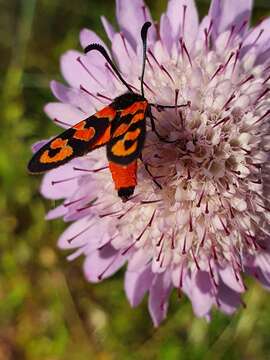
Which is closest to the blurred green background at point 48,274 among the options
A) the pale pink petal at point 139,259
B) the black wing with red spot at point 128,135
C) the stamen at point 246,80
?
the pale pink petal at point 139,259

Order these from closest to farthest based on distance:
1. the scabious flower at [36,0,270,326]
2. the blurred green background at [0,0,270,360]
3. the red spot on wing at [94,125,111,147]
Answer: the red spot on wing at [94,125,111,147] < the scabious flower at [36,0,270,326] < the blurred green background at [0,0,270,360]

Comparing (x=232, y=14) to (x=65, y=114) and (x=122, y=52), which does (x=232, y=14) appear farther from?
(x=65, y=114)

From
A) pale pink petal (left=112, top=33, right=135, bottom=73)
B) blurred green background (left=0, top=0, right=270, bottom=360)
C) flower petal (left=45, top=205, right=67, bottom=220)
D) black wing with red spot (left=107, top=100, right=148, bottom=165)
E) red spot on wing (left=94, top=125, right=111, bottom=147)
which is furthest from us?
blurred green background (left=0, top=0, right=270, bottom=360)

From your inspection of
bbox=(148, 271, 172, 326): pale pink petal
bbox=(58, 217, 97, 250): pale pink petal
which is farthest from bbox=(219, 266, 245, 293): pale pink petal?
bbox=(58, 217, 97, 250): pale pink petal

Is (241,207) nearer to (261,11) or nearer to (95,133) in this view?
(95,133)

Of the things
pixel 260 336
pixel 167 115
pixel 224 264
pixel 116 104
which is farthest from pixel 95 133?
pixel 260 336

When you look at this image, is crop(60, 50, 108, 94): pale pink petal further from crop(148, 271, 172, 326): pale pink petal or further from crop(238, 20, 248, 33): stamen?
crop(148, 271, 172, 326): pale pink petal

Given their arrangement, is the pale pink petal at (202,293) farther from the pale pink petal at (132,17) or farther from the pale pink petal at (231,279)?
the pale pink petal at (132,17)
